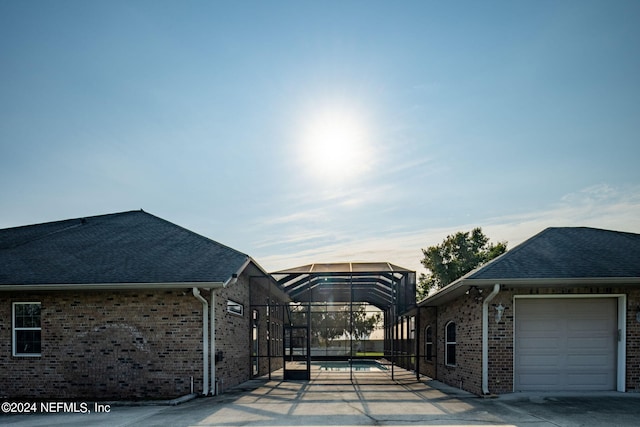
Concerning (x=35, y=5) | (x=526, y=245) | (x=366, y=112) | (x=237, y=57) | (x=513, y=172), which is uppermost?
(x=35, y=5)

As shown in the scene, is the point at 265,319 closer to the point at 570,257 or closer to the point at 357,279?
the point at 357,279

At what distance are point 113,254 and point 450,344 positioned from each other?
10398 millimetres

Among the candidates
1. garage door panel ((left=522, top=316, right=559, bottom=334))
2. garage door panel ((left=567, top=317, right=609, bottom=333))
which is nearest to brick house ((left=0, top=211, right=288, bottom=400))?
garage door panel ((left=522, top=316, right=559, bottom=334))

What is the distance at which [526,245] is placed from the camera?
13.9 meters

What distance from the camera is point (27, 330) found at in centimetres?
1280

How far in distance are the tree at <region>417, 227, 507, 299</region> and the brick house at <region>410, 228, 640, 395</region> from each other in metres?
28.9

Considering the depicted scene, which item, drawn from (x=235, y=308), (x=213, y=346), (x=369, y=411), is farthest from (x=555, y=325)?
(x=235, y=308)

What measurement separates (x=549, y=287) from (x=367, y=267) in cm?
677

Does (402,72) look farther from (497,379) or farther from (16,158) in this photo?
(16,158)

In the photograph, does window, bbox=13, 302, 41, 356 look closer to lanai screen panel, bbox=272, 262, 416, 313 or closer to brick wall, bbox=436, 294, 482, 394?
lanai screen panel, bbox=272, 262, 416, 313

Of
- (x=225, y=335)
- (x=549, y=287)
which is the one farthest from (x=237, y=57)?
(x=549, y=287)

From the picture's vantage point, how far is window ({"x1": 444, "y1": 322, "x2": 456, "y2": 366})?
15397 mm

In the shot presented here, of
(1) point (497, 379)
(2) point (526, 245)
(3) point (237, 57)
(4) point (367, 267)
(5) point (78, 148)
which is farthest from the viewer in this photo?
(4) point (367, 267)

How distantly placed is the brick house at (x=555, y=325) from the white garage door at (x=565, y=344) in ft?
0.07
